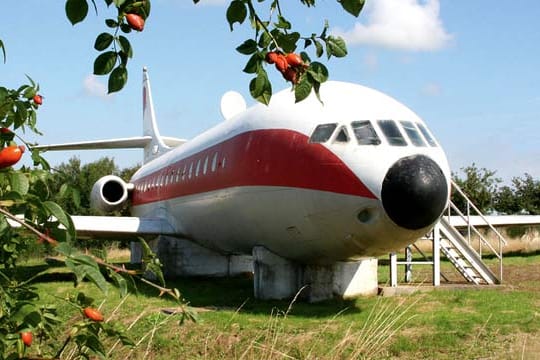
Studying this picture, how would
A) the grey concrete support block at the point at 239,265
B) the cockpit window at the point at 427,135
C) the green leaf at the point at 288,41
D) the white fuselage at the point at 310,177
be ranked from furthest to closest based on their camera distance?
the grey concrete support block at the point at 239,265 → the cockpit window at the point at 427,135 → the white fuselage at the point at 310,177 → the green leaf at the point at 288,41

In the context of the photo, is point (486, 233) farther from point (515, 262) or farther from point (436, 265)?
point (436, 265)

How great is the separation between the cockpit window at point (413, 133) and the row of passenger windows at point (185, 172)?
3674mm

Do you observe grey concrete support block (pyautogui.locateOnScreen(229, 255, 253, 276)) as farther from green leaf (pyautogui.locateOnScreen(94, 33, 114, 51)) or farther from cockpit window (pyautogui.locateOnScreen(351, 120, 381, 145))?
green leaf (pyautogui.locateOnScreen(94, 33, 114, 51))

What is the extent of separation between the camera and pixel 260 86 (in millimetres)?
1939

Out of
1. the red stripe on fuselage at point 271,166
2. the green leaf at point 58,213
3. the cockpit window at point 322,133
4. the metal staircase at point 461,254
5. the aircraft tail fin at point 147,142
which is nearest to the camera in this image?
the green leaf at point 58,213

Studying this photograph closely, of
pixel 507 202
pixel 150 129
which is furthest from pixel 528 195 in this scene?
pixel 150 129

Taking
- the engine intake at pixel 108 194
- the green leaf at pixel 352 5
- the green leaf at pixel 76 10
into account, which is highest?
the green leaf at pixel 352 5

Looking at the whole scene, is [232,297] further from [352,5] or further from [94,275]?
[94,275]

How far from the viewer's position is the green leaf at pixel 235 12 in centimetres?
194

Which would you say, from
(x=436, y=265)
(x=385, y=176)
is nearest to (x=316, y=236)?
(x=385, y=176)

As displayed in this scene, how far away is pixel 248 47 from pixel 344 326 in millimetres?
7622

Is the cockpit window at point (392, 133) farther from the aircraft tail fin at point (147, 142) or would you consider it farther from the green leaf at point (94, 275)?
the aircraft tail fin at point (147, 142)

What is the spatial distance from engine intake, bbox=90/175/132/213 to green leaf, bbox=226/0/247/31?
1835cm

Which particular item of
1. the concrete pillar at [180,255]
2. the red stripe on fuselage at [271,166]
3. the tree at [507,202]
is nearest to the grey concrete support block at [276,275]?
the red stripe on fuselage at [271,166]
